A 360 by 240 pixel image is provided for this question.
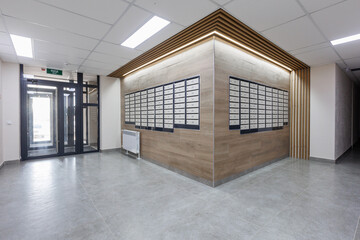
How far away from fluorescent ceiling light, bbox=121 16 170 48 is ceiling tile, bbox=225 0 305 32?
3.83ft

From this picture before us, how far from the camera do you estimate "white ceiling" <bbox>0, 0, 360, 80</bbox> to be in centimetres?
260

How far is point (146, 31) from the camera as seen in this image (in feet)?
11.3

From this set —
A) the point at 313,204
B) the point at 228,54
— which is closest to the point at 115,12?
the point at 228,54

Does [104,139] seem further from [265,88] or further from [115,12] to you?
[265,88]

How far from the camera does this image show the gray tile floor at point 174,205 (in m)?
2.18

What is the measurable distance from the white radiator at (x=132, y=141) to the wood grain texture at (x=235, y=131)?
3213 millimetres

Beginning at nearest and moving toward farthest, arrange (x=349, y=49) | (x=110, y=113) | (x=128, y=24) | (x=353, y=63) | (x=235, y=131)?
(x=128, y=24)
(x=235, y=131)
(x=349, y=49)
(x=353, y=63)
(x=110, y=113)

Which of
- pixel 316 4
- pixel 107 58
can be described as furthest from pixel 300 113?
pixel 107 58

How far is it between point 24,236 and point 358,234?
4075mm

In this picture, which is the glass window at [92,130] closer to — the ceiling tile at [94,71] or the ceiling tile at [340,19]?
the ceiling tile at [94,71]

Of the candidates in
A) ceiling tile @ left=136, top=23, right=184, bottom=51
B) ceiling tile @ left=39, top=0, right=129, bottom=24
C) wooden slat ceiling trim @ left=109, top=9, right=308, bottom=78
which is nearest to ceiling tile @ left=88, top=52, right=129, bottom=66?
wooden slat ceiling trim @ left=109, top=9, right=308, bottom=78

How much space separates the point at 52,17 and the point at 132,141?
13.4 ft

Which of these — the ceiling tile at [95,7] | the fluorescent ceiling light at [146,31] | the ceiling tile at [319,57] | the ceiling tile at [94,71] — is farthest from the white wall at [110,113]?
the ceiling tile at [319,57]

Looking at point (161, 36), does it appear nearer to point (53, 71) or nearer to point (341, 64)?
point (53, 71)
